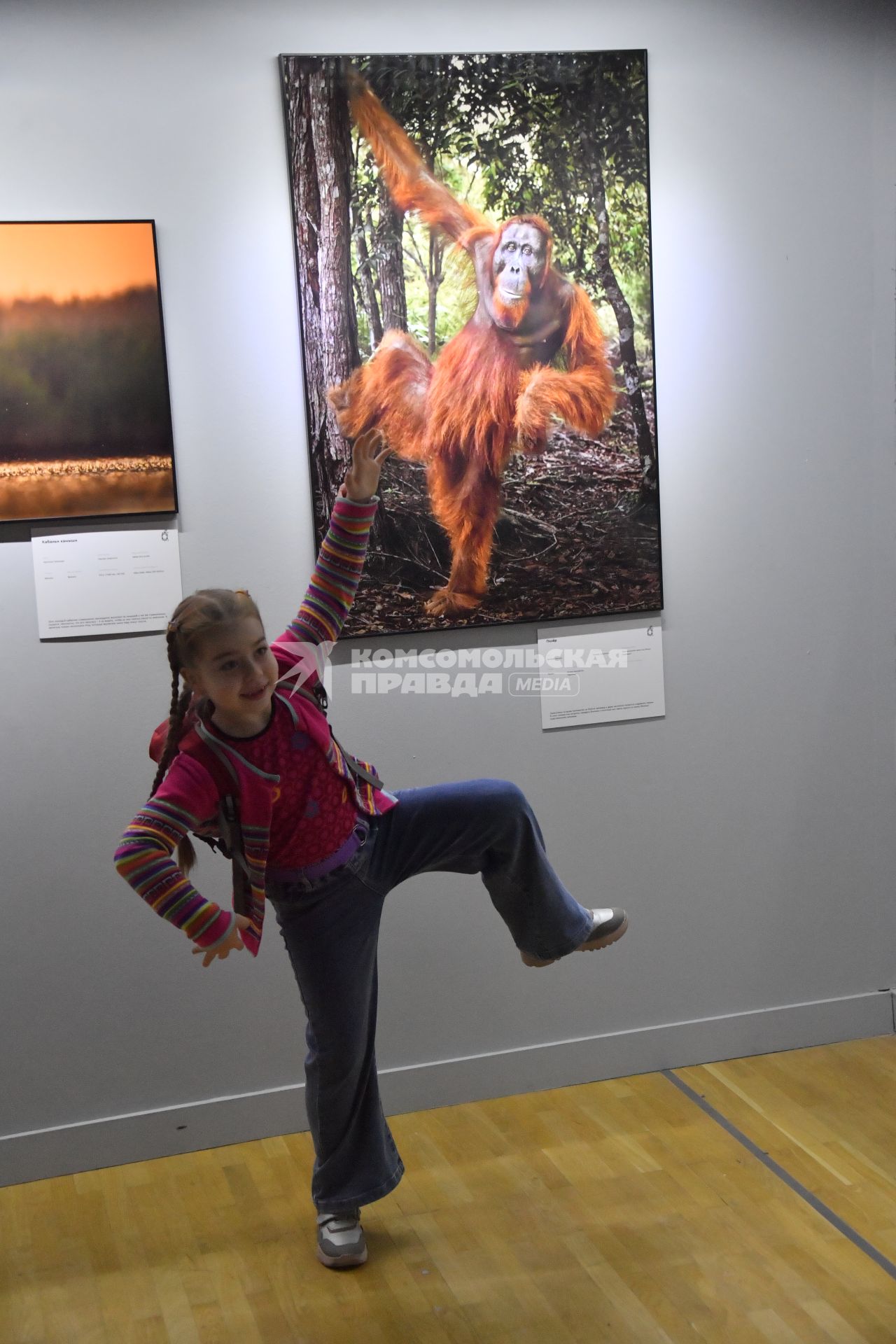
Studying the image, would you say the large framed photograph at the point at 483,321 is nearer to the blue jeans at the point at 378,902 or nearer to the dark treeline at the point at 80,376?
the dark treeline at the point at 80,376

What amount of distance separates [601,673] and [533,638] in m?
0.20

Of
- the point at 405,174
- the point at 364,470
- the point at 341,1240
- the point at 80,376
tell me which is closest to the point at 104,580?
the point at 80,376

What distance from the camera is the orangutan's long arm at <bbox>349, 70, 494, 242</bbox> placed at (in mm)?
2711

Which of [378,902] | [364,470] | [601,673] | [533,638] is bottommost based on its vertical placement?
[378,902]

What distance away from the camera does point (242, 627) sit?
1979 millimetres

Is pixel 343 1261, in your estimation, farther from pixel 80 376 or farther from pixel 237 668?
pixel 80 376

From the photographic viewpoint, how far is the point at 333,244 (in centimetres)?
273

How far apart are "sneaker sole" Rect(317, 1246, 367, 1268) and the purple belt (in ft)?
2.56

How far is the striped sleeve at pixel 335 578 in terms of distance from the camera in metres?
2.19

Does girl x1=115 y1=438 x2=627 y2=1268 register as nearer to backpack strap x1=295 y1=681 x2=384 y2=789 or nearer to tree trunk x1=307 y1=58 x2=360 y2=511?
backpack strap x1=295 y1=681 x2=384 y2=789

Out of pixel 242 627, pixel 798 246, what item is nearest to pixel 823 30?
pixel 798 246

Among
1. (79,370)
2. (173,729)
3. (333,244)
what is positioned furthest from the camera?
(333,244)

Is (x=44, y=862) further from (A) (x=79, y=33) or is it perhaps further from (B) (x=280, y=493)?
(A) (x=79, y=33)

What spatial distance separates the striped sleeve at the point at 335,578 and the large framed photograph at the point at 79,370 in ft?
2.26
